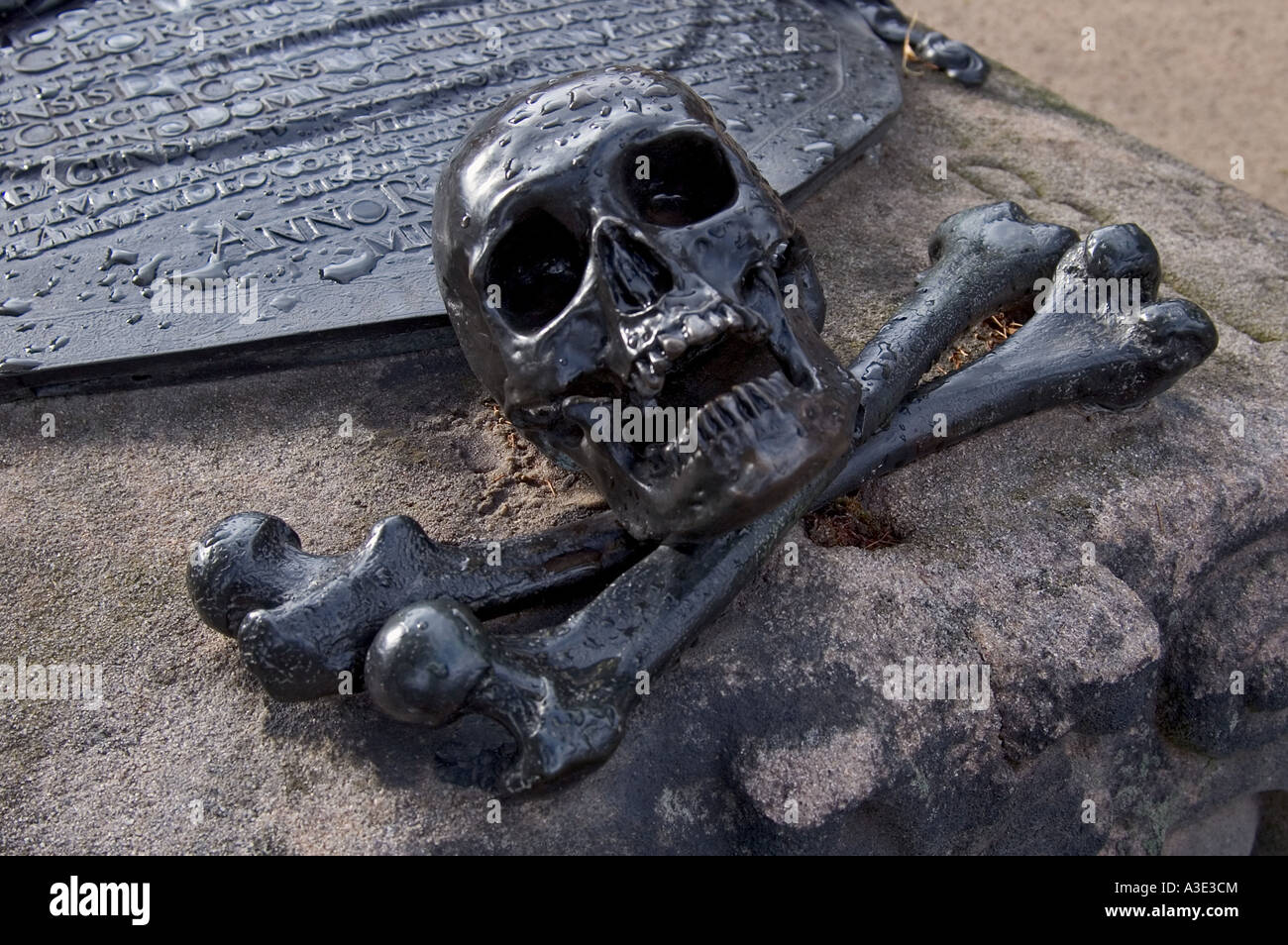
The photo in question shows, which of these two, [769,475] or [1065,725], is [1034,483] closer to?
[1065,725]

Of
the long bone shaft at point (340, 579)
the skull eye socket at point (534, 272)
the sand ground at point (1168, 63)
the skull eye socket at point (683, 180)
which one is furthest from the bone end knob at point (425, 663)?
the sand ground at point (1168, 63)

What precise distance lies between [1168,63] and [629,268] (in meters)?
5.04

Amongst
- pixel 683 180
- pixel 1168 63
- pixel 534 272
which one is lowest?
pixel 1168 63

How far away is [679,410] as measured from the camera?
1349 millimetres

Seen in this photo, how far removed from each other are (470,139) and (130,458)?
0.82 metres

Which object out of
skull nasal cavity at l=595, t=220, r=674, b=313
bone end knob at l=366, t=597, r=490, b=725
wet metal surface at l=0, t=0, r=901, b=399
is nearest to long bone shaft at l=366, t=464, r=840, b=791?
bone end knob at l=366, t=597, r=490, b=725

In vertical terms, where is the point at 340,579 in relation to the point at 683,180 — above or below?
below

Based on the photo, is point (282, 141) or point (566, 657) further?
point (282, 141)

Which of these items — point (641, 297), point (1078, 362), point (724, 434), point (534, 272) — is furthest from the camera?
point (1078, 362)

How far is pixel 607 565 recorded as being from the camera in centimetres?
157

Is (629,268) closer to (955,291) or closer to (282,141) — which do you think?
(955,291)

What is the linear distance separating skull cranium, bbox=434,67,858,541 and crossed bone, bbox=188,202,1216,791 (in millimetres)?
127

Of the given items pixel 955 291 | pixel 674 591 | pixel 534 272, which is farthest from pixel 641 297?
pixel 955 291

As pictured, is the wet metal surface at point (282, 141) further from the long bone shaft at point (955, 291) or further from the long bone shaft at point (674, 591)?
the long bone shaft at point (674, 591)
